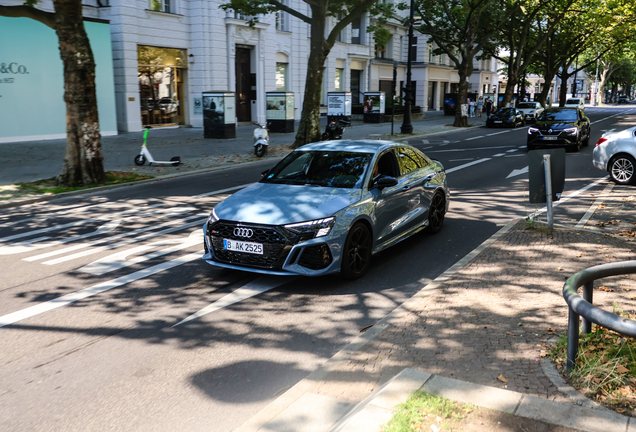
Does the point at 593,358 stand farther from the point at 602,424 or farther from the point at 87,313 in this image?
the point at 87,313

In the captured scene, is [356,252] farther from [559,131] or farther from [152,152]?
[559,131]

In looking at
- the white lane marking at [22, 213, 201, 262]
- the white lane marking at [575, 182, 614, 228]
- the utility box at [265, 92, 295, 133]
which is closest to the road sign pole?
the white lane marking at [575, 182, 614, 228]

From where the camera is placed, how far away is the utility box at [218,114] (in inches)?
929

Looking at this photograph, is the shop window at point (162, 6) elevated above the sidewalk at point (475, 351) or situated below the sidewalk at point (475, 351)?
above

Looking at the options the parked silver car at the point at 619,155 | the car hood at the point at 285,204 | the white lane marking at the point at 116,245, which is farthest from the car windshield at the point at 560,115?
the car hood at the point at 285,204

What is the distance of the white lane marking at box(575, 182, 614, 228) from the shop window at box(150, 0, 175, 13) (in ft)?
71.6

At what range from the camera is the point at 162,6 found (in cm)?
2753

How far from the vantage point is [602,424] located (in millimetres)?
3107

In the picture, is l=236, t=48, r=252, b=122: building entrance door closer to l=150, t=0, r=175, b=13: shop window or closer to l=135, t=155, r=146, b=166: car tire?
l=150, t=0, r=175, b=13: shop window

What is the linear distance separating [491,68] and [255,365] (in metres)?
78.0

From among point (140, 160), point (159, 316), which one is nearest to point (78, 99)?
point (140, 160)

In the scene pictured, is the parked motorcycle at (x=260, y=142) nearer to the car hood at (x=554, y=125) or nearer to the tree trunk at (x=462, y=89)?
the car hood at (x=554, y=125)

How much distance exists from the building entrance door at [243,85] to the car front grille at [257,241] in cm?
2736

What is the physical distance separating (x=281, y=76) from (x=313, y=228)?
104 feet
